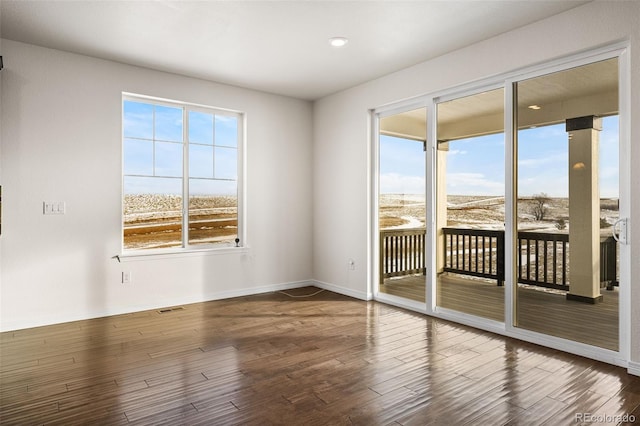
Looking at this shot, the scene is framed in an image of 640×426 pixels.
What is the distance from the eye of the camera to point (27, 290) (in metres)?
3.86

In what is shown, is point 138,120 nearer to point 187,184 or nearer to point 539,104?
point 187,184

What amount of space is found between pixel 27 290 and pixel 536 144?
4.94m

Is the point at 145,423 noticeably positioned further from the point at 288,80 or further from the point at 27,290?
the point at 288,80

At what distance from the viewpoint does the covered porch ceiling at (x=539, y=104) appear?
3096mm

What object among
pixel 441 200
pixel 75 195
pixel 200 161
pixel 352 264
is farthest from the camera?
pixel 352 264

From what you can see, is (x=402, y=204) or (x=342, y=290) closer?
(x=402, y=204)

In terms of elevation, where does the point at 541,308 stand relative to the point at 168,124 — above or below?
below

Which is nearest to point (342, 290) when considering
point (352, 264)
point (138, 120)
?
point (352, 264)

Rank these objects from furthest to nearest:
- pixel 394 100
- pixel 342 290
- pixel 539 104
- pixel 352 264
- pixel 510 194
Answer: pixel 342 290 → pixel 352 264 → pixel 394 100 → pixel 510 194 → pixel 539 104

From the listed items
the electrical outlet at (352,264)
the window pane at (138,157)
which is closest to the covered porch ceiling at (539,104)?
the electrical outlet at (352,264)

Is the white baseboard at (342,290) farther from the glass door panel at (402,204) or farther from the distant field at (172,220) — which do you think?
the distant field at (172,220)

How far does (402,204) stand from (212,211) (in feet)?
7.95

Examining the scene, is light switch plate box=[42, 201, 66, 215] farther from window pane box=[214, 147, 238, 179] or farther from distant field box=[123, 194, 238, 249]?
window pane box=[214, 147, 238, 179]

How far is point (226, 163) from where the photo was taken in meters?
5.30
